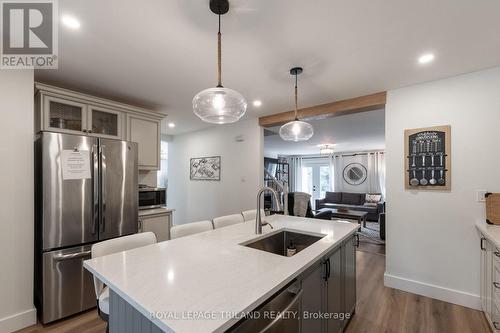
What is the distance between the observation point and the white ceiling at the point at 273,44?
4.75 ft

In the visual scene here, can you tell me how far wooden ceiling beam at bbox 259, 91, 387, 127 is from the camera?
114 inches

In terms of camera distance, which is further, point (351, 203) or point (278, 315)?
point (351, 203)

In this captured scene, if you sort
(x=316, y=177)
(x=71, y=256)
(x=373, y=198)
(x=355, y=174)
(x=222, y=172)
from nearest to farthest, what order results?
(x=71, y=256) < (x=222, y=172) < (x=373, y=198) < (x=355, y=174) < (x=316, y=177)

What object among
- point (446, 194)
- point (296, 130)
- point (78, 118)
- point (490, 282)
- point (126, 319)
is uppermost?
point (78, 118)

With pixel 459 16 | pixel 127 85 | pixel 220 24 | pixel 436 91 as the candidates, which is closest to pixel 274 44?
pixel 220 24

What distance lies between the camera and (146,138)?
10.6ft

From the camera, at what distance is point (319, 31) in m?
1.67

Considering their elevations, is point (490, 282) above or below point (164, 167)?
below

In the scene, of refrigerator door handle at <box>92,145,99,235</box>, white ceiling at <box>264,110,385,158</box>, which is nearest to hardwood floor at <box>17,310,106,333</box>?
refrigerator door handle at <box>92,145,99,235</box>

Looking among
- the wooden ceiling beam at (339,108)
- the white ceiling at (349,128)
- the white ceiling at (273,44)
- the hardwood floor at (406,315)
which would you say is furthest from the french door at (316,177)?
the white ceiling at (273,44)

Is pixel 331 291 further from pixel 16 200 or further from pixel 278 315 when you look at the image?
pixel 16 200

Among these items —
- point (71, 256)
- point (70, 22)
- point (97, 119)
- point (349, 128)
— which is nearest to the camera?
Answer: point (70, 22)

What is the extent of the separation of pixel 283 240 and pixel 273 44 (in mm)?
1727

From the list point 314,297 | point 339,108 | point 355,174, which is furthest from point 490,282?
point 355,174
